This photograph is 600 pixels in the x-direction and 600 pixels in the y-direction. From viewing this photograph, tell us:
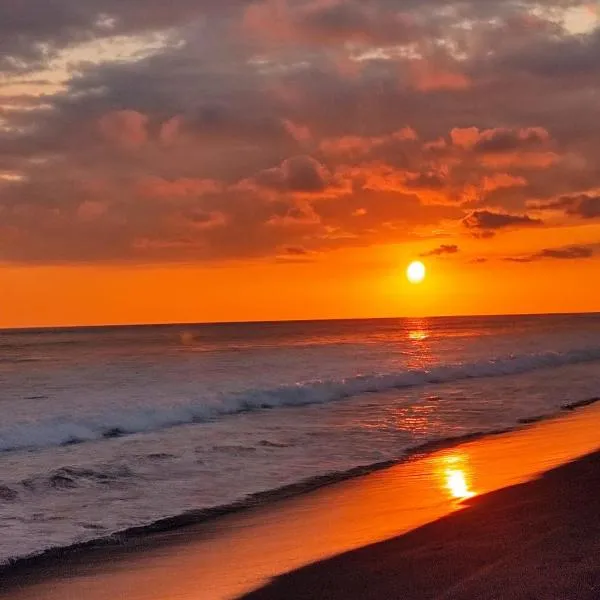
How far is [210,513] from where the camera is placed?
37.4ft

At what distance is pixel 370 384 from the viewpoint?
121 ft

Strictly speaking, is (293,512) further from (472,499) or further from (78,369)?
(78,369)

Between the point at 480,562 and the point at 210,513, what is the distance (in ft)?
16.0

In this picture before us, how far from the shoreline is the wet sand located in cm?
12

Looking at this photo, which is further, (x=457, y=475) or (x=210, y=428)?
(x=210, y=428)

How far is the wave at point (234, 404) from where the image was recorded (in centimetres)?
2133

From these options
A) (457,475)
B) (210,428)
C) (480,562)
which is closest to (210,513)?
(457,475)

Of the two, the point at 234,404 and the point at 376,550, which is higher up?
the point at 376,550

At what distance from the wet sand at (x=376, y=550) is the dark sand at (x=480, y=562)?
2 centimetres

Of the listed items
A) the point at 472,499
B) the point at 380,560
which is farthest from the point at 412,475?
the point at 380,560

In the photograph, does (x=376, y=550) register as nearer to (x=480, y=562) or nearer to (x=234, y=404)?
(x=480, y=562)

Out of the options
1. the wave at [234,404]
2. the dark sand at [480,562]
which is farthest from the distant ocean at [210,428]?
the dark sand at [480,562]

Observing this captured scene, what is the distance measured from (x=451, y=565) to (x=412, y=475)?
6.31m

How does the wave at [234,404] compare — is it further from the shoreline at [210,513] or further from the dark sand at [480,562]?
the dark sand at [480,562]
